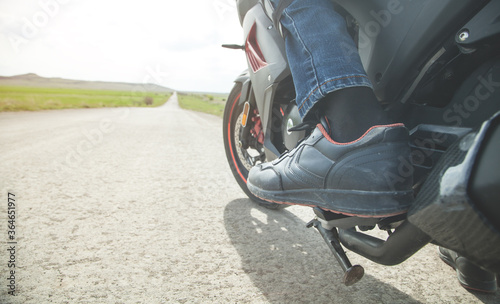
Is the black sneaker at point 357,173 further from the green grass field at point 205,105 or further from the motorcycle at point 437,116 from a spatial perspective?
the green grass field at point 205,105

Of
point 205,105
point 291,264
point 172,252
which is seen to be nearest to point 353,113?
point 291,264

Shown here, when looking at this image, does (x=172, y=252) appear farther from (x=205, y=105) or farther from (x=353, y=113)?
(x=205, y=105)

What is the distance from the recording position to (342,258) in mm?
956

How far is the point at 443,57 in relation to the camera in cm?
81

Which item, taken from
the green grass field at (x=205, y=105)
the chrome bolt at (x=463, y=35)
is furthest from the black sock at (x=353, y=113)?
the green grass field at (x=205, y=105)

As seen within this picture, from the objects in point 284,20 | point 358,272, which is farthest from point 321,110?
point 358,272

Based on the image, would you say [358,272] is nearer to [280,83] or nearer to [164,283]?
[164,283]

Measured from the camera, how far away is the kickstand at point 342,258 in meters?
0.90

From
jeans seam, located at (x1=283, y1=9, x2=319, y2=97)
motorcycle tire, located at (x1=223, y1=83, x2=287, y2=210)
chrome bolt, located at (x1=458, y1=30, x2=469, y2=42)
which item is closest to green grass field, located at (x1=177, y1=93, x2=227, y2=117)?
motorcycle tire, located at (x1=223, y1=83, x2=287, y2=210)

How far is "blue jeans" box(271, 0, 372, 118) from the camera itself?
90cm

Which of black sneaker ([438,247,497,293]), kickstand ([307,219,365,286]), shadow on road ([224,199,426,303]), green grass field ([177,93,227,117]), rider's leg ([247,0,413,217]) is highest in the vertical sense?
rider's leg ([247,0,413,217])

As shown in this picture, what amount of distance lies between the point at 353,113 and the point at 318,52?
244 mm

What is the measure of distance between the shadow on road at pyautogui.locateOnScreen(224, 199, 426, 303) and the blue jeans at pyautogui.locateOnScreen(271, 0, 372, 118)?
0.66 metres

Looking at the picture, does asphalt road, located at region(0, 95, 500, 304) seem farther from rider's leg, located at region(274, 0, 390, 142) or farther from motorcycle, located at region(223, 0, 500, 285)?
rider's leg, located at region(274, 0, 390, 142)
